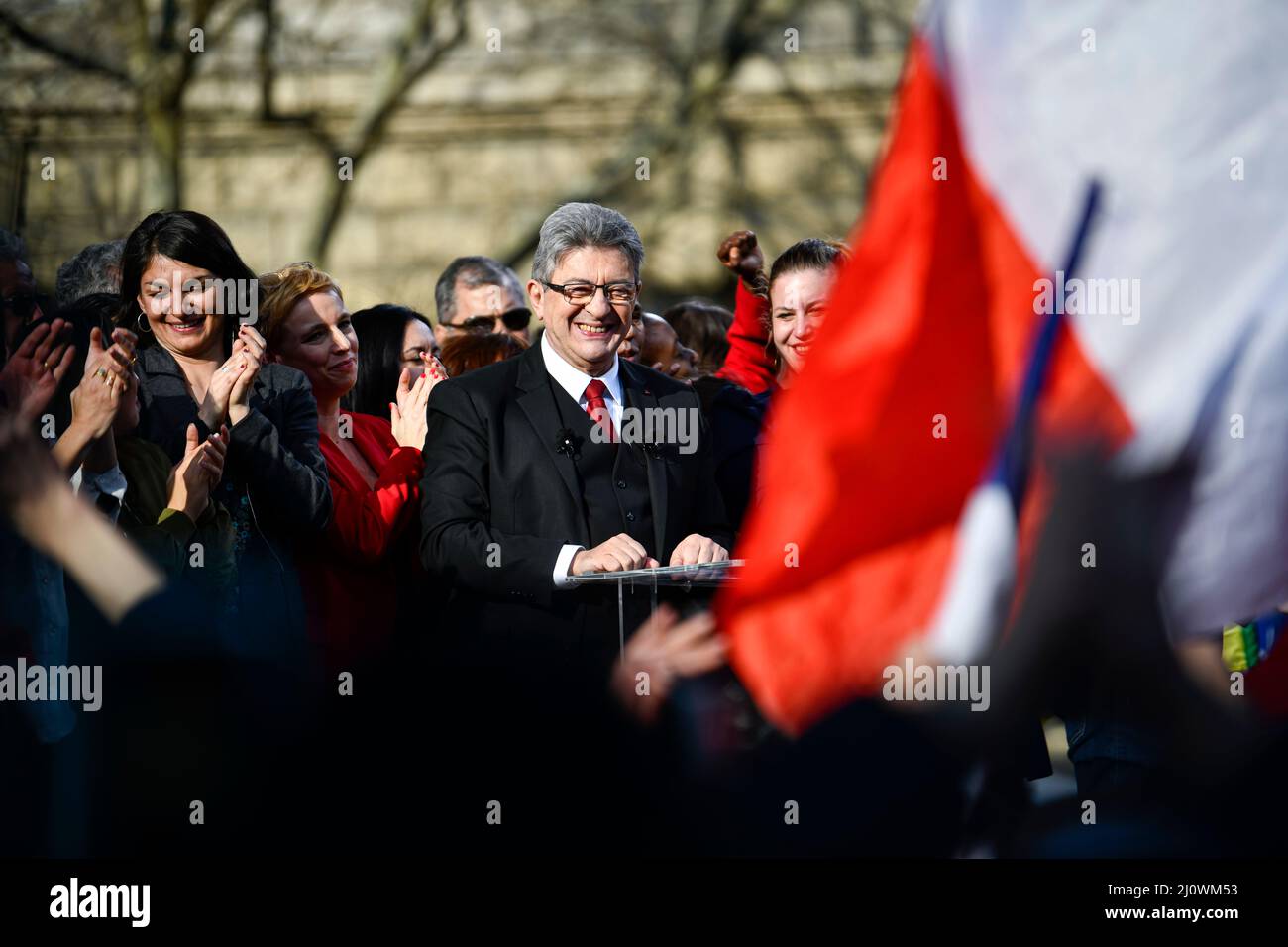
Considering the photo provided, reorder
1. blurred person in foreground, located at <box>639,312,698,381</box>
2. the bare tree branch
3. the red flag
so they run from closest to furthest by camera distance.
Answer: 1. the red flag
2. blurred person in foreground, located at <box>639,312,698,381</box>
3. the bare tree branch

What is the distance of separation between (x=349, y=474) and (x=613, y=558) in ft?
2.85

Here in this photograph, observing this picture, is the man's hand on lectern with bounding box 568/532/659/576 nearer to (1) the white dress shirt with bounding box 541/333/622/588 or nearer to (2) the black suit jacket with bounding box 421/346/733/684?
(2) the black suit jacket with bounding box 421/346/733/684

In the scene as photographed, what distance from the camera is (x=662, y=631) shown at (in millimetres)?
3949

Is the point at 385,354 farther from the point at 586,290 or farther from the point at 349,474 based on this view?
the point at 586,290

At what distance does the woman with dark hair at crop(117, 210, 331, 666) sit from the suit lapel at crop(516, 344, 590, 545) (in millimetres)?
472

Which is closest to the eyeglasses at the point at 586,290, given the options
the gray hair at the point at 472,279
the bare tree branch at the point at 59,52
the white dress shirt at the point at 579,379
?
the white dress shirt at the point at 579,379

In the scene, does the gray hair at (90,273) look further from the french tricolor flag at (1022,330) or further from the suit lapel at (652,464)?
the french tricolor flag at (1022,330)

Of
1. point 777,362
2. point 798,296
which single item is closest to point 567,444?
point 798,296

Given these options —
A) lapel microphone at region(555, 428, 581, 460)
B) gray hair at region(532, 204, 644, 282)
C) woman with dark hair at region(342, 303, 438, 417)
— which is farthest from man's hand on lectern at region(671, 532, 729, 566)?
woman with dark hair at region(342, 303, 438, 417)

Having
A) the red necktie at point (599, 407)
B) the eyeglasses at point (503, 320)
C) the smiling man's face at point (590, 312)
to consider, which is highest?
the eyeglasses at point (503, 320)

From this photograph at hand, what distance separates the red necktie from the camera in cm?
437

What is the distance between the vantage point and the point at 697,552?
4.16 metres

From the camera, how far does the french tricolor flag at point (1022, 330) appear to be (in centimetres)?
339
